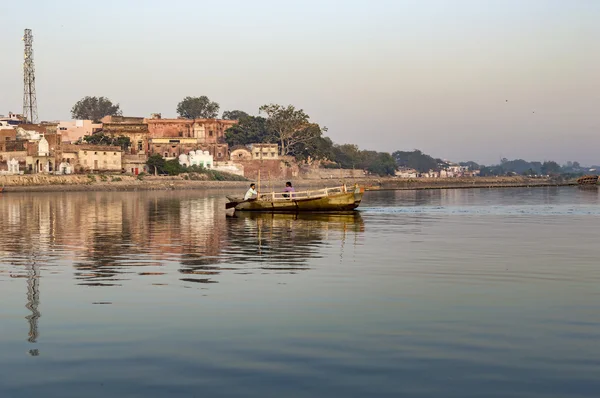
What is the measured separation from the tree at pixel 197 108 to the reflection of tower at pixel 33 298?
14168 cm

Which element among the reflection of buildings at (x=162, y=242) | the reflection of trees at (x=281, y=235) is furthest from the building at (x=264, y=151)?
the reflection of trees at (x=281, y=235)

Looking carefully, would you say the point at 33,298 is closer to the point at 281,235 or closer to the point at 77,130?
the point at 281,235

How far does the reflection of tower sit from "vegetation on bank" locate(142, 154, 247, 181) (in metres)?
89.8

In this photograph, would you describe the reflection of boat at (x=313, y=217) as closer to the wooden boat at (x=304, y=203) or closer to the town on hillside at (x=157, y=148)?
the wooden boat at (x=304, y=203)

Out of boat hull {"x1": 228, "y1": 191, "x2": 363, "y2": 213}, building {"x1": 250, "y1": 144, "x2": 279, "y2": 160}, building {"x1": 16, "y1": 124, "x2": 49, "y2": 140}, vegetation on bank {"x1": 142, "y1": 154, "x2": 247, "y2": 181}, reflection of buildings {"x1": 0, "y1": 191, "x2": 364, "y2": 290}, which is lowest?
reflection of buildings {"x1": 0, "y1": 191, "x2": 364, "y2": 290}

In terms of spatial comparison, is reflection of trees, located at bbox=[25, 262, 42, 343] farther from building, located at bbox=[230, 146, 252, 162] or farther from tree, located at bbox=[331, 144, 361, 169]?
tree, located at bbox=[331, 144, 361, 169]

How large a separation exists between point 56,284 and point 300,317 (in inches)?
257

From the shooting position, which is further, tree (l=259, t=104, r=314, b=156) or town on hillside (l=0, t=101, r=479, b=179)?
tree (l=259, t=104, r=314, b=156)

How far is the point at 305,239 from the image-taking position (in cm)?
2706

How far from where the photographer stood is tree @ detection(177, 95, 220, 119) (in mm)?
159875

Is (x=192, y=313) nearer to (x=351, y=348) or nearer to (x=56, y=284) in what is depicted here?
(x=351, y=348)

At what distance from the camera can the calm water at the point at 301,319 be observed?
887 centimetres

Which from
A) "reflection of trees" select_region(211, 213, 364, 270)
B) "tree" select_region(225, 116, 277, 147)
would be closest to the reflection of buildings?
"reflection of trees" select_region(211, 213, 364, 270)

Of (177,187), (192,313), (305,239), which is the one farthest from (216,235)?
(177,187)
